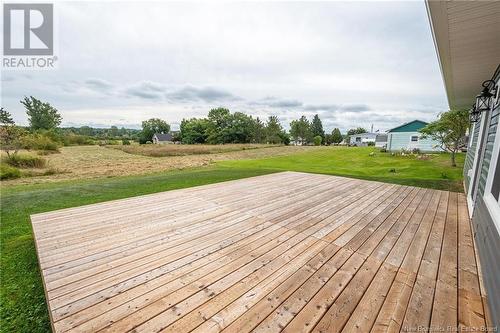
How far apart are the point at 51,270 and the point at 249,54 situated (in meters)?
11.3

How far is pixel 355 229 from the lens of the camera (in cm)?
276

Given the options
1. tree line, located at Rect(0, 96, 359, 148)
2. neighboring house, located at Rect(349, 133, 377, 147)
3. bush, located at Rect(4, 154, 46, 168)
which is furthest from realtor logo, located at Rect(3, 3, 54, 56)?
neighboring house, located at Rect(349, 133, 377, 147)

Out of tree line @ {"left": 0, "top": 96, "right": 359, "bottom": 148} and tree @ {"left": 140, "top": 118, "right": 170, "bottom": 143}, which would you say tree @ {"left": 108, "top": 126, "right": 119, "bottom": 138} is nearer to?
tree @ {"left": 140, "top": 118, "right": 170, "bottom": 143}

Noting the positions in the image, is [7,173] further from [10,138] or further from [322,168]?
[322,168]

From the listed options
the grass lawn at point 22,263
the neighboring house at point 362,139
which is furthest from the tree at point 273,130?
the grass lawn at point 22,263

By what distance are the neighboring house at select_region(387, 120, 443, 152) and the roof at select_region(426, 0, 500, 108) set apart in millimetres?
19177

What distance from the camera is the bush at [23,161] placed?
11.2 metres

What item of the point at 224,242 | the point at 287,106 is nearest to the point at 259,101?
the point at 287,106

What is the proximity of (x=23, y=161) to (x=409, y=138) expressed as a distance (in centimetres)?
2916

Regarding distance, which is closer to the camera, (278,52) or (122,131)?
(278,52)

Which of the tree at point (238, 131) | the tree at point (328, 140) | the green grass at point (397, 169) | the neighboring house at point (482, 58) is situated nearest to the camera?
the neighboring house at point (482, 58)

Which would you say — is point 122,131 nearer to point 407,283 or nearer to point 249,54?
point 249,54

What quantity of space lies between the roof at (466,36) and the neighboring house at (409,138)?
62.9 feet

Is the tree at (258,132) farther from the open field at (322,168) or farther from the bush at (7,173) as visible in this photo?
the bush at (7,173)
